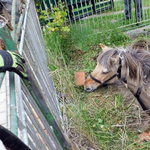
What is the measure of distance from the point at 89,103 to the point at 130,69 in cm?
81

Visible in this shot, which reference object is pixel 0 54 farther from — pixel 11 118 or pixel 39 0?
pixel 39 0

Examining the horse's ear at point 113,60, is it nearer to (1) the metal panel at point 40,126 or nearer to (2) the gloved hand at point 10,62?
(1) the metal panel at point 40,126

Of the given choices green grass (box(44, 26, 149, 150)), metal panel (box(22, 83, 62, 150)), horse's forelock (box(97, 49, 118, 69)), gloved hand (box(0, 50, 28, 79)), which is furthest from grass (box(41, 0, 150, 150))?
gloved hand (box(0, 50, 28, 79))

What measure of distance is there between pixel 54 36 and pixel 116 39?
5.53 feet

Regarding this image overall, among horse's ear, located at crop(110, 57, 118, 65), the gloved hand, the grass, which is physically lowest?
the grass

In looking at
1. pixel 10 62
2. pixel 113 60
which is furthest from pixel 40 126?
pixel 113 60

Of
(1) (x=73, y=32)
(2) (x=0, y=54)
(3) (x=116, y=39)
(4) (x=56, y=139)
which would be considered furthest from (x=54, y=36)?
(2) (x=0, y=54)

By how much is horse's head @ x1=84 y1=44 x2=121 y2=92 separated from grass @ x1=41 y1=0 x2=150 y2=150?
0.72 feet

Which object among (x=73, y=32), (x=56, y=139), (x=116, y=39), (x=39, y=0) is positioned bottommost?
(x=56, y=139)

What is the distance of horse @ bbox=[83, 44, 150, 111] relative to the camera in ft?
9.41

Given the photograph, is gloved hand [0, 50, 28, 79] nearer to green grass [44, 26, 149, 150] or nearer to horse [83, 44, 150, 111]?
green grass [44, 26, 149, 150]

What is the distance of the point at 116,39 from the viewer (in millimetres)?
4977

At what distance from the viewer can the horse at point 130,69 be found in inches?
113

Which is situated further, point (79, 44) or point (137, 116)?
point (79, 44)
